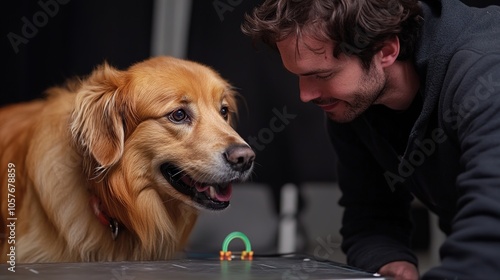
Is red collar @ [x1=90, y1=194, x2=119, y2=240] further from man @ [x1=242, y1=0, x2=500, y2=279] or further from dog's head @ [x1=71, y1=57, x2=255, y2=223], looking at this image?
man @ [x1=242, y1=0, x2=500, y2=279]

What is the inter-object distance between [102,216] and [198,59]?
1305 millimetres

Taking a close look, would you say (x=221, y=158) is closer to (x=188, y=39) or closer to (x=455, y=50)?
(x=455, y=50)

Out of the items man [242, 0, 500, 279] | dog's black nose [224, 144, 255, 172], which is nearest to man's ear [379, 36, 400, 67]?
man [242, 0, 500, 279]

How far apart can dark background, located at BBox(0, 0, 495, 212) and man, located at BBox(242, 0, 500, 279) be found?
1.11 meters

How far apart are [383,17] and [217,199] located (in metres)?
0.74

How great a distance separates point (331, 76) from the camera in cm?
188

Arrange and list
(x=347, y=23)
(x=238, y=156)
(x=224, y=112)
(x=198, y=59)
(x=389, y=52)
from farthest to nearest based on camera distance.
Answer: (x=198, y=59)
(x=224, y=112)
(x=238, y=156)
(x=389, y=52)
(x=347, y=23)

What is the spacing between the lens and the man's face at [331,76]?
1.85 m

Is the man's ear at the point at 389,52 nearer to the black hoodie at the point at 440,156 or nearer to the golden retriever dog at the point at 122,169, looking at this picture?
the black hoodie at the point at 440,156

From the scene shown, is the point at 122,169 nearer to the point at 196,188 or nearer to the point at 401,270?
the point at 196,188

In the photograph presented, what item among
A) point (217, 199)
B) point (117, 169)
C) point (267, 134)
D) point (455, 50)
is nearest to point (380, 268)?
point (217, 199)

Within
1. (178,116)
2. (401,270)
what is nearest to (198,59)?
(178,116)

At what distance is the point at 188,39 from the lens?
328cm

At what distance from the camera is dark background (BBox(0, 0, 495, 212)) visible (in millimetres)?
3109
